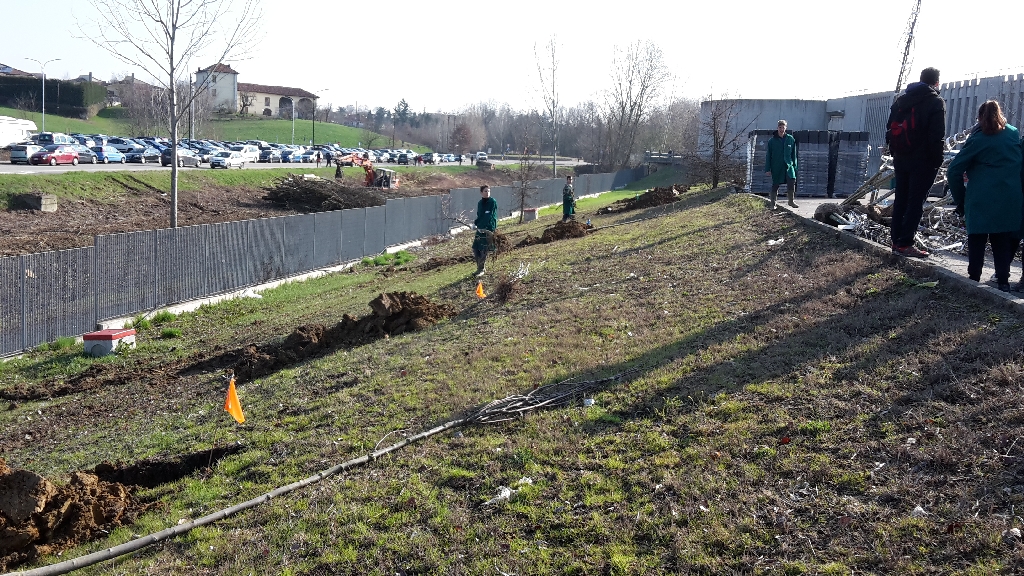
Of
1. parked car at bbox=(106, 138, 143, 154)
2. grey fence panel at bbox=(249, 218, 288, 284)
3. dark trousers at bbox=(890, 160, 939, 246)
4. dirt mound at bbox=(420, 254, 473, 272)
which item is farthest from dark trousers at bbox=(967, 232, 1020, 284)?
parked car at bbox=(106, 138, 143, 154)

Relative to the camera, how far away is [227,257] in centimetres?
1978

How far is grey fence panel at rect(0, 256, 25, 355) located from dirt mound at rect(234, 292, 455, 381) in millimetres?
4662

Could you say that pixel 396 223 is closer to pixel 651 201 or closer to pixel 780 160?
pixel 651 201

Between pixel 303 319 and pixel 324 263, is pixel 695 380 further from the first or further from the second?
pixel 324 263

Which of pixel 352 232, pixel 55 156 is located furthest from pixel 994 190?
pixel 55 156

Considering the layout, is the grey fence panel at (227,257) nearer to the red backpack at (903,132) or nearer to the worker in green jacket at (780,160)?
the worker in green jacket at (780,160)

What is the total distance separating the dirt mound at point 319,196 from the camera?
3431 cm

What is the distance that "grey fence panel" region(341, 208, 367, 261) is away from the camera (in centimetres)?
2486

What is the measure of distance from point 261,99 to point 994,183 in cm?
14225

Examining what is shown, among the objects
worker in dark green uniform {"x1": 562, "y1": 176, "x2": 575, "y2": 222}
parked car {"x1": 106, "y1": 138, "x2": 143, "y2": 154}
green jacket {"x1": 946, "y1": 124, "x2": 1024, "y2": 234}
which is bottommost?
worker in dark green uniform {"x1": 562, "y1": 176, "x2": 575, "y2": 222}

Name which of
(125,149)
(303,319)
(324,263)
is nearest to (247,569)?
(303,319)

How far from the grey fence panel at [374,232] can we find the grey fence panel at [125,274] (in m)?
9.36

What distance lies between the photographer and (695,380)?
22.8 ft

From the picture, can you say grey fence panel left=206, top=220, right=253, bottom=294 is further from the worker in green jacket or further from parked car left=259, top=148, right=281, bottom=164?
parked car left=259, top=148, right=281, bottom=164
